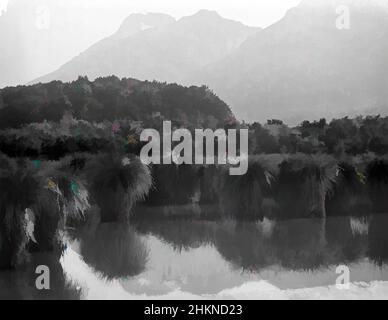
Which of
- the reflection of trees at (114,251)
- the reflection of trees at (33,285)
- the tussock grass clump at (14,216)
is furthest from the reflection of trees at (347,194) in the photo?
the tussock grass clump at (14,216)

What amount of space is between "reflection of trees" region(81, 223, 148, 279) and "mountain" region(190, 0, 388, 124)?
56.2m

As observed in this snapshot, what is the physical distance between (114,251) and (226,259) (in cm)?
254

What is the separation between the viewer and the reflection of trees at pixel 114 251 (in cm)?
1029

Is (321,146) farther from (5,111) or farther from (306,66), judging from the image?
(306,66)

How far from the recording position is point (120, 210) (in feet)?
50.3

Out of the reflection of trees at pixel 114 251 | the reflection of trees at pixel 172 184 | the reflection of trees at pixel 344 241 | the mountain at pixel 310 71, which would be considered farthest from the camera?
the mountain at pixel 310 71

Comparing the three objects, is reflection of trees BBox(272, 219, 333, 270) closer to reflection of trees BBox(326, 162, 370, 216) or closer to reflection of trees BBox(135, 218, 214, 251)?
reflection of trees BBox(326, 162, 370, 216)

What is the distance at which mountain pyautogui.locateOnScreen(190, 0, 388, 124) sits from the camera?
79188 millimetres

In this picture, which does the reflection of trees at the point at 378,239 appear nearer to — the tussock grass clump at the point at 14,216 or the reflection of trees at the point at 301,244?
the reflection of trees at the point at 301,244

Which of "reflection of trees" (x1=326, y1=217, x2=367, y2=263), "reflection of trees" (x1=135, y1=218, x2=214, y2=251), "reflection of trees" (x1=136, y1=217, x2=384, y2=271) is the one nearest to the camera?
"reflection of trees" (x1=136, y1=217, x2=384, y2=271)

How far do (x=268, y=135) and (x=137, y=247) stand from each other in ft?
64.2

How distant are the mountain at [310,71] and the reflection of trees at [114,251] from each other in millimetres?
56218

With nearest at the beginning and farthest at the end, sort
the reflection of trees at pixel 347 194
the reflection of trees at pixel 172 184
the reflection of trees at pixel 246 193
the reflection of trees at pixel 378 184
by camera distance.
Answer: the reflection of trees at pixel 246 193 < the reflection of trees at pixel 347 194 < the reflection of trees at pixel 378 184 < the reflection of trees at pixel 172 184

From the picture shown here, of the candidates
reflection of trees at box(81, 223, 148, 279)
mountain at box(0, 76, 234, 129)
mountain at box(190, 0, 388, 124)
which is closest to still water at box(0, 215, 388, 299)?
reflection of trees at box(81, 223, 148, 279)
